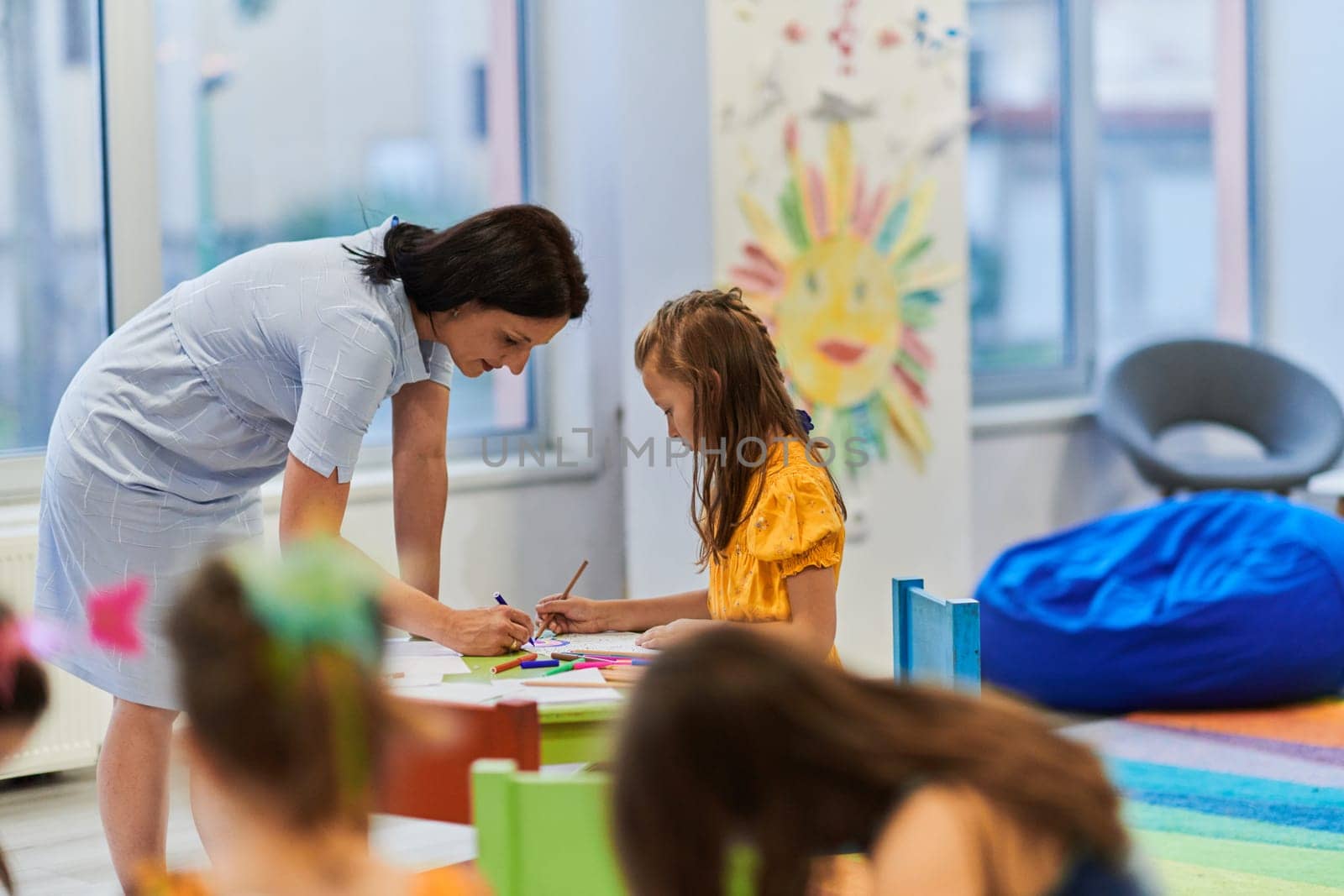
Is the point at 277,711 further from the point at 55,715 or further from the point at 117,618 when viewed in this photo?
the point at 55,715

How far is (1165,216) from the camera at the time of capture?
17.7ft

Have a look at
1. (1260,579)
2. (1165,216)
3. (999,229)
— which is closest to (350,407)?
(1260,579)

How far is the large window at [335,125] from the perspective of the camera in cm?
342

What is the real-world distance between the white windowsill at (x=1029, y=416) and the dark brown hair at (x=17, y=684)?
3778mm

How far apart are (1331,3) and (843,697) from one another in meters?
5.10

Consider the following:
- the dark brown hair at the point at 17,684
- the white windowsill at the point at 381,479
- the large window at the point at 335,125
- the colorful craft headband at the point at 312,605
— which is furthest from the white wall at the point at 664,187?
the colorful craft headband at the point at 312,605

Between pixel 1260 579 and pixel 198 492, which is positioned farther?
pixel 1260 579

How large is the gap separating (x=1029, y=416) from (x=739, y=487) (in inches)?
115

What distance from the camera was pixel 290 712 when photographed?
96 cm

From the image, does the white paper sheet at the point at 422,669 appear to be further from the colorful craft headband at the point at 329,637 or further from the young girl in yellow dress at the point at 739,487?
the colorful craft headband at the point at 329,637

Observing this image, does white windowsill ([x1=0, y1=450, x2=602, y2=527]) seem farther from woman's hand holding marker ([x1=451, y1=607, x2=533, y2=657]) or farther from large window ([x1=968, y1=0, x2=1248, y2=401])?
large window ([x1=968, y1=0, x2=1248, y2=401])

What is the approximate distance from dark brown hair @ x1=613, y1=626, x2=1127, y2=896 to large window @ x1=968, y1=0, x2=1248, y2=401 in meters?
4.05

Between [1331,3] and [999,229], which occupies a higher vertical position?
[1331,3]

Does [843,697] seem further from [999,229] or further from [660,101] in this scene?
[999,229]
